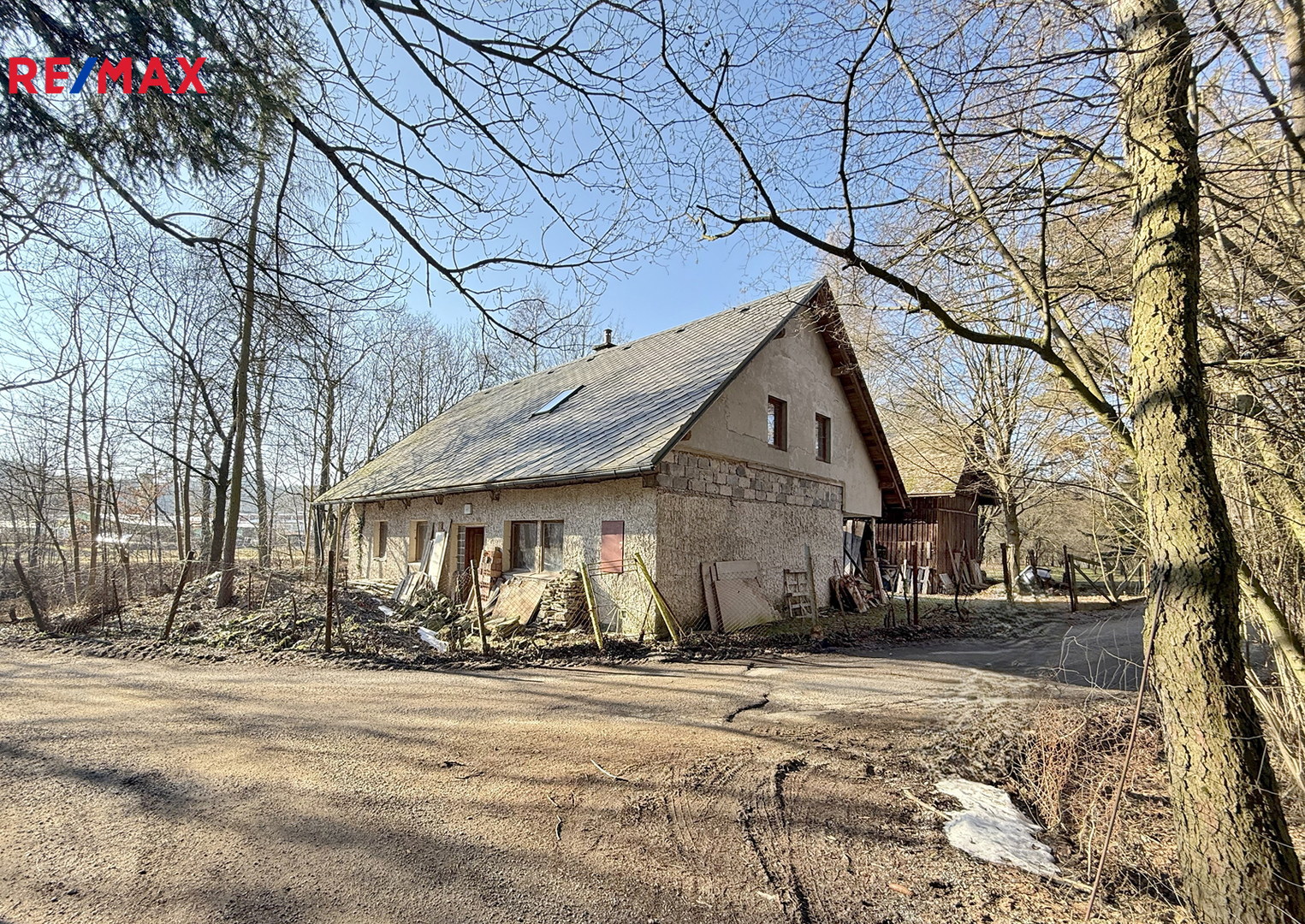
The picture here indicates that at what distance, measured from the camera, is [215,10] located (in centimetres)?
335

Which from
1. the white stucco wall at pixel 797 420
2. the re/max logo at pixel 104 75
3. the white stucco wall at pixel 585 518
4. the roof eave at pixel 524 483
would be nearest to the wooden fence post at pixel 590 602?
the white stucco wall at pixel 585 518

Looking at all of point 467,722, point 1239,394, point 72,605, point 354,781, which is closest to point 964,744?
point 1239,394

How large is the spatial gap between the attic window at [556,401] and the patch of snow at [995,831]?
40.2 ft

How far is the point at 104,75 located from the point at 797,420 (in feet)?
38.9

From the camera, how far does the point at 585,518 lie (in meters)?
10.6

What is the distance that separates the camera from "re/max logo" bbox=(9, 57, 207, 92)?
3.21m

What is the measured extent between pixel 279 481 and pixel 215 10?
26.1 m

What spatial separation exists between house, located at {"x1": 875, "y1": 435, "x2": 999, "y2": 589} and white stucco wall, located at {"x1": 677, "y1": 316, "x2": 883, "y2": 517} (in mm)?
5102

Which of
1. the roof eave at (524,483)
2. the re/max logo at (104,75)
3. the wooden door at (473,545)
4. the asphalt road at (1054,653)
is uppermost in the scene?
the re/max logo at (104,75)

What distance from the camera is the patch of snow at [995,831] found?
3.32 m

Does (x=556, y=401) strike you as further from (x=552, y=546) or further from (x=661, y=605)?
(x=661, y=605)

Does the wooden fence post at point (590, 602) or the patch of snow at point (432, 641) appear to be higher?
the wooden fence post at point (590, 602)

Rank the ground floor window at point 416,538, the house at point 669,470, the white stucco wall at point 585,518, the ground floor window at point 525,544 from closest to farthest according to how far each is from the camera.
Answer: the white stucco wall at point 585,518
the house at point 669,470
the ground floor window at point 525,544
the ground floor window at point 416,538

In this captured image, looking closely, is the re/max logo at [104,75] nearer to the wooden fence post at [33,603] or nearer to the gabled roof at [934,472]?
the wooden fence post at [33,603]
